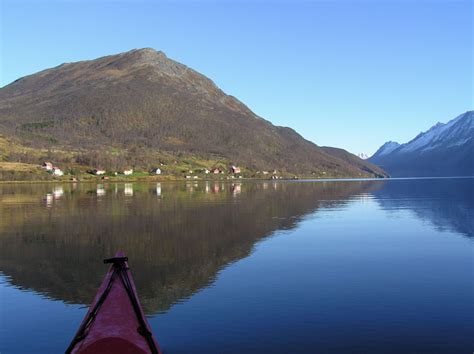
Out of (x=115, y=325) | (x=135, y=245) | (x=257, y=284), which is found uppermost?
(x=115, y=325)

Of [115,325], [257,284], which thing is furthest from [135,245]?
[115,325]

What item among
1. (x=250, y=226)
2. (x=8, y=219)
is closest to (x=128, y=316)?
(x=250, y=226)

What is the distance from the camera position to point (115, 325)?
777 inches

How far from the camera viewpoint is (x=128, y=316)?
20656mm

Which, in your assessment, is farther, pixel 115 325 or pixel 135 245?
pixel 135 245

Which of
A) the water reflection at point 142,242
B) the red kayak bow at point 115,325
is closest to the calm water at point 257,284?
the water reflection at point 142,242

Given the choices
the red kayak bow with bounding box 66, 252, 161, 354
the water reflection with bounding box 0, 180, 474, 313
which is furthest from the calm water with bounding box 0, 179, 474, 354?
the red kayak bow with bounding box 66, 252, 161, 354

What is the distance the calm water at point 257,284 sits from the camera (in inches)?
1014

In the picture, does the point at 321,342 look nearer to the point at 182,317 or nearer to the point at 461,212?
the point at 182,317

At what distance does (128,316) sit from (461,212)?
93.6 metres

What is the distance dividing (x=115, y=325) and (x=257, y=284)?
1938 centimetres

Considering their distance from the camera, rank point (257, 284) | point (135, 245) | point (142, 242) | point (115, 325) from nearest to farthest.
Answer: point (115, 325) < point (257, 284) < point (135, 245) < point (142, 242)

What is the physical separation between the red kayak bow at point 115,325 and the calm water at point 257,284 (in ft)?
13.7

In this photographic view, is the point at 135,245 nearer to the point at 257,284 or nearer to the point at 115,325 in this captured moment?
the point at 257,284
